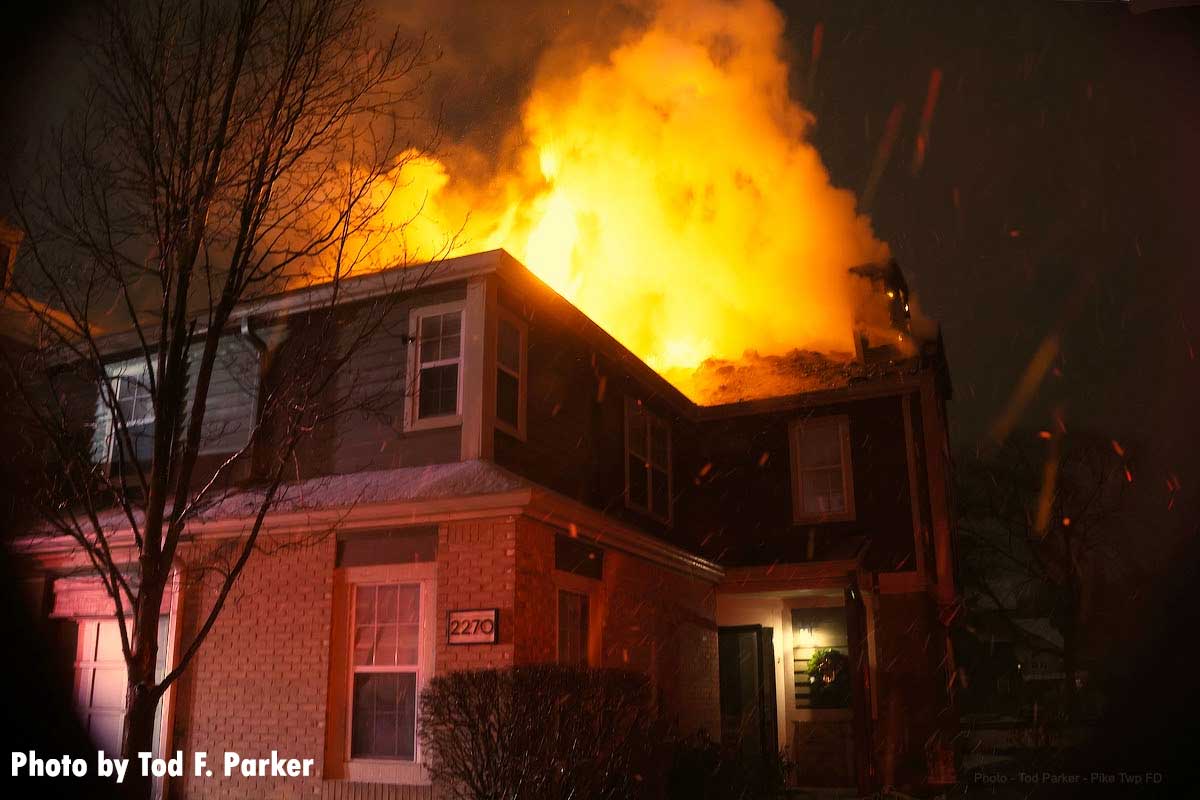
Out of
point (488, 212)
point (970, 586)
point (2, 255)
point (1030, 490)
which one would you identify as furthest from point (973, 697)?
point (2, 255)

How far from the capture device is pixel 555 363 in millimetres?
12031

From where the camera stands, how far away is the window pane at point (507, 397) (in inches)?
415

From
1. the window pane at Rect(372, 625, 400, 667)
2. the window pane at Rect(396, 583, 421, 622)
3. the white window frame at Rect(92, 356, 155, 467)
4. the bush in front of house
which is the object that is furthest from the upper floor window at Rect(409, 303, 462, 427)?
the white window frame at Rect(92, 356, 155, 467)

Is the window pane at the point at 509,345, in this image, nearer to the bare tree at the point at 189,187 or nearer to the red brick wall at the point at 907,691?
the bare tree at the point at 189,187

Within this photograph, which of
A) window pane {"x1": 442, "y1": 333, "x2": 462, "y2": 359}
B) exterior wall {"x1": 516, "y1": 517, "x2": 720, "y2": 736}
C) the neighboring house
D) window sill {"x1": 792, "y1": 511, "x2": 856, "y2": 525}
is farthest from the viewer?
window sill {"x1": 792, "y1": 511, "x2": 856, "y2": 525}

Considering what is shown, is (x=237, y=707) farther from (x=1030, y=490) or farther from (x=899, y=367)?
(x=1030, y=490)

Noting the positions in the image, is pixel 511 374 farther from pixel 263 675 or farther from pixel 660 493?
pixel 660 493

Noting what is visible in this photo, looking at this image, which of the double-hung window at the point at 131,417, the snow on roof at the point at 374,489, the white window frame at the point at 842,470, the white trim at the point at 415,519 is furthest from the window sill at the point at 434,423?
the white window frame at the point at 842,470

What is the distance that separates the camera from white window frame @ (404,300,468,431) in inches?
400

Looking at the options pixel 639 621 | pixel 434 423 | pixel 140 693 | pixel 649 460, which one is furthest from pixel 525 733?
pixel 649 460

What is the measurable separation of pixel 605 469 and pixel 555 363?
5.96 ft

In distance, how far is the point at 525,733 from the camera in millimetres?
7793

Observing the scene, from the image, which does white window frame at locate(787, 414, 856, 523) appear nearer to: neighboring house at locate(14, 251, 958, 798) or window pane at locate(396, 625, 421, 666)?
neighboring house at locate(14, 251, 958, 798)

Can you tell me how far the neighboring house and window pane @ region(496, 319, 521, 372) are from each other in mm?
47
